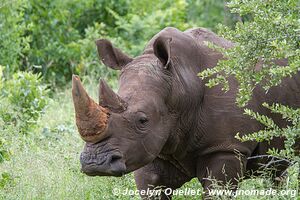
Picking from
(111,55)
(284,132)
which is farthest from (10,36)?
(284,132)

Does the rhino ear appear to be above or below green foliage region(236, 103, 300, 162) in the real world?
above

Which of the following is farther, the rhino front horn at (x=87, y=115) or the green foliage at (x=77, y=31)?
the green foliage at (x=77, y=31)

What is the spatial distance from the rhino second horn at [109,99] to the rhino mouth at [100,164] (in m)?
0.33

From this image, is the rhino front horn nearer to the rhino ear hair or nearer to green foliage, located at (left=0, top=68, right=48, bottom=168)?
the rhino ear hair

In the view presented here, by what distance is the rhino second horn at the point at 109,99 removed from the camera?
6555 millimetres

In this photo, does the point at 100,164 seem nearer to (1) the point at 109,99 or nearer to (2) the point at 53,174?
(1) the point at 109,99

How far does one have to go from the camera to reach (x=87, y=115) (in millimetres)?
6379

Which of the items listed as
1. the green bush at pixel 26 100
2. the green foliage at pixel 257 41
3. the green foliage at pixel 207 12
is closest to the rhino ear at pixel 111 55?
the green foliage at pixel 257 41

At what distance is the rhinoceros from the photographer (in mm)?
6680

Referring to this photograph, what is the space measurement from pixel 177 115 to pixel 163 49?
0.53 metres

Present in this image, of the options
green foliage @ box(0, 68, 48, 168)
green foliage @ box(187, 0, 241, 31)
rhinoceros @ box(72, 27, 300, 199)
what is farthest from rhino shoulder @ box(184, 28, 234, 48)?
green foliage @ box(187, 0, 241, 31)

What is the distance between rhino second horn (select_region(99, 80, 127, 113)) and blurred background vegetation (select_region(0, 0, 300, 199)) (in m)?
0.73

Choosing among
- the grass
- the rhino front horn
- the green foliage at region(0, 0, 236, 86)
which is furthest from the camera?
the green foliage at region(0, 0, 236, 86)

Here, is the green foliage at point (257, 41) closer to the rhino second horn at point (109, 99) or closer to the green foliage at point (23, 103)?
the rhino second horn at point (109, 99)
